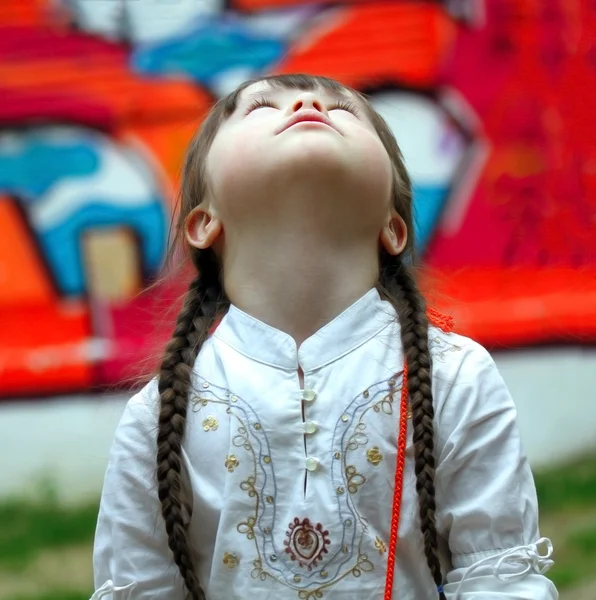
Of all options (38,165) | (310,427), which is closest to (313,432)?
(310,427)

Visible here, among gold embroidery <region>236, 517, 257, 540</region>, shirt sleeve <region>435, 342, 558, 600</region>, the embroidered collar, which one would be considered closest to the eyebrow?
the embroidered collar

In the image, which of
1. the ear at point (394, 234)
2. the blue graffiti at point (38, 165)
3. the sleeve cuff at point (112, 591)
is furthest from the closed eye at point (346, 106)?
the blue graffiti at point (38, 165)

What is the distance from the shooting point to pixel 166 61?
2469 millimetres

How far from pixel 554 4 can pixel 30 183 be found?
5.20 ft

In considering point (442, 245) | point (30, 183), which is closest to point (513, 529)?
point (442, 245)

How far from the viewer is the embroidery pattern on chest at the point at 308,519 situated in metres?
0.92

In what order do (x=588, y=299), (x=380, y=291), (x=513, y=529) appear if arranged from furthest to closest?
(x=588, y=299), (x=380, y=291), (x=513, y=529)

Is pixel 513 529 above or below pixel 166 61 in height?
below

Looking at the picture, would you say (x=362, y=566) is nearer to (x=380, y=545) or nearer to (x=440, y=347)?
(x=380, y=545)

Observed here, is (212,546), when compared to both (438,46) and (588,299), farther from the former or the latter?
(438,46)

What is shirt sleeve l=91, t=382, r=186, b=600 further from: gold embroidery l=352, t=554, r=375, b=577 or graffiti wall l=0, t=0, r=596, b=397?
graffiti wall l=0, t=0, r=596, b=397

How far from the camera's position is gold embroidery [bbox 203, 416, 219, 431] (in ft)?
3.19

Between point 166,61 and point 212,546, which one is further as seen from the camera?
point 166,61

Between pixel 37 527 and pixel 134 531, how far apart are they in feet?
4.36
